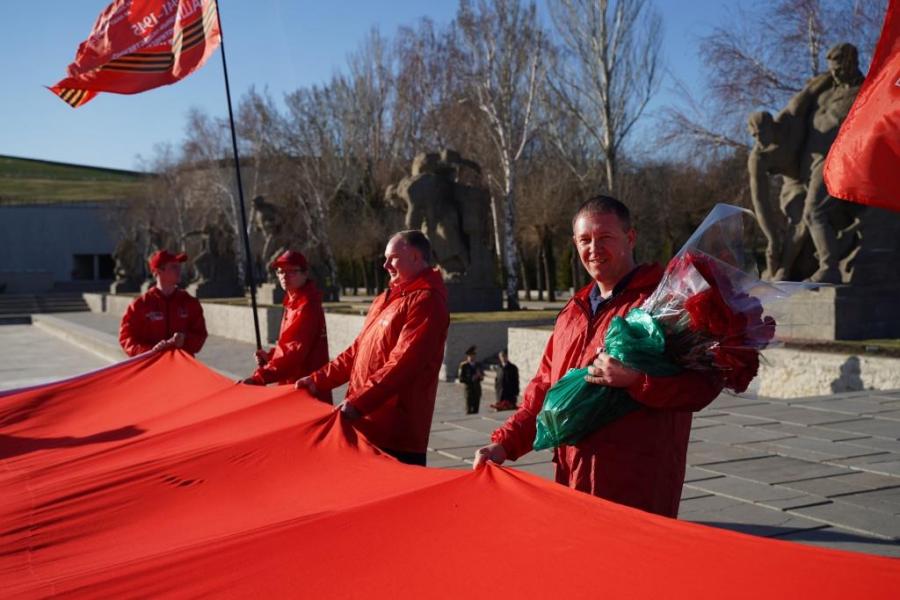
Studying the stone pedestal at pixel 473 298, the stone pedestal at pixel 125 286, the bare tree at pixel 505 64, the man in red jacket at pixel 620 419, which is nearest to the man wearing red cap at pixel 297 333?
the man in red jacket at pixel 620 419

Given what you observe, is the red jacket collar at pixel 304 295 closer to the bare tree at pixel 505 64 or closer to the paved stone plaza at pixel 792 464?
the paved stone plaza at pixel 792 464

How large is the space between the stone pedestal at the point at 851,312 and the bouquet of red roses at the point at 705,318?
31.8 feet

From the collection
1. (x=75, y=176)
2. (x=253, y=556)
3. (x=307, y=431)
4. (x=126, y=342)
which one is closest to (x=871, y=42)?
(x=126, y=342)

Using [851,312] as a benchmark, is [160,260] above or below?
above

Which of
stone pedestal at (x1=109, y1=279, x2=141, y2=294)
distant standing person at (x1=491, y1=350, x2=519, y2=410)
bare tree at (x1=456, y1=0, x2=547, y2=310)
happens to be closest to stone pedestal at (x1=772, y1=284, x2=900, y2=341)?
distant standing person at (x1=491, y1=350, x2=519, y2=410)

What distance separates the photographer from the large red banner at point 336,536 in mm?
2592

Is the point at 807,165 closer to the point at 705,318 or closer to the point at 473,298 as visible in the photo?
the point at 473,298

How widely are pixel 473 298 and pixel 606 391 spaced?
801 inches

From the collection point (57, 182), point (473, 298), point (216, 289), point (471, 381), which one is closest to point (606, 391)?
point (471, 381)

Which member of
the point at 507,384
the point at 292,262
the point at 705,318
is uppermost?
the point at 292,262

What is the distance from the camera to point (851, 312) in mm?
12320

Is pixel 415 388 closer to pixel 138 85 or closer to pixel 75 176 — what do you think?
pixel 138 85

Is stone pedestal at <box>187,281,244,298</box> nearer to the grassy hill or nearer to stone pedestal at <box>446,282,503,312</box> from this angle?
stone pedestal at <box>446,282,503,312</box>

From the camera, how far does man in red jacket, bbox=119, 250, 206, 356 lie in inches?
319
